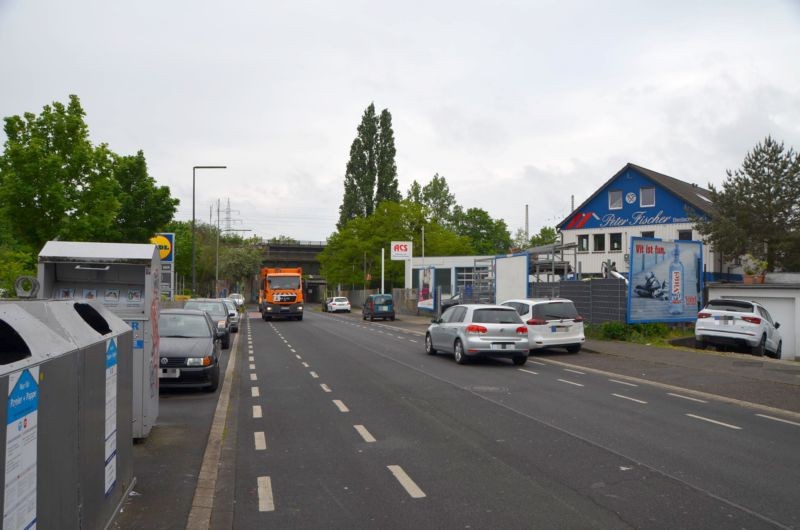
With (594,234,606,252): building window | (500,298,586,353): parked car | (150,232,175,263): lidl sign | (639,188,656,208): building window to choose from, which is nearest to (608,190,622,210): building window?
(639,188,656,208): building window

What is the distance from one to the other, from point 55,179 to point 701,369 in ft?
56.9

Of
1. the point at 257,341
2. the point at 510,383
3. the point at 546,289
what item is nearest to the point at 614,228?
the point at 546,289

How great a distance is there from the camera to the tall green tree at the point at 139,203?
25875mm

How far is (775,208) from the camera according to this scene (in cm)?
4084

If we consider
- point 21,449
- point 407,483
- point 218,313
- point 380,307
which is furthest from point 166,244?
point 380,307

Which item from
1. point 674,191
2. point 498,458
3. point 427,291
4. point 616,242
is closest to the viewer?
point 498,458

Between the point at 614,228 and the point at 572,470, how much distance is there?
47832 millimetres

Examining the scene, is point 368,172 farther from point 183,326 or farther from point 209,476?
point 209,476

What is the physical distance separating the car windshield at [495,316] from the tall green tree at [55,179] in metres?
11.3

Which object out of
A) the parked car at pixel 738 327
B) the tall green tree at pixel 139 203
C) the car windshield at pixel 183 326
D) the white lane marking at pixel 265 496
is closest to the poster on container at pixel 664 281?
the parked car at pixel 738 327

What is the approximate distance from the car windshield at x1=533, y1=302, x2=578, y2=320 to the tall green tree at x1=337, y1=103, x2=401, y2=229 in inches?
2152

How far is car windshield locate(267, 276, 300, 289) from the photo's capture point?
43.5 m

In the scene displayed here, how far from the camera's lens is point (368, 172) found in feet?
243

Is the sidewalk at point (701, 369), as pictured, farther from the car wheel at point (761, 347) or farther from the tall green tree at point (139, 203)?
the tall green tree at point (139, 203)
